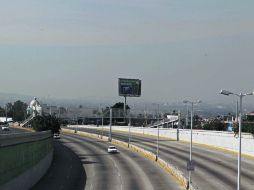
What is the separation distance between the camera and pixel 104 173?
68.3 m

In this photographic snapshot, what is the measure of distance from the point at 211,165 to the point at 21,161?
34.2 m

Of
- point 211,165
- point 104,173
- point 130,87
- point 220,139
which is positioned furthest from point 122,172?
point 130,87

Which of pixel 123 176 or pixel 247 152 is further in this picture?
pixel 247 152

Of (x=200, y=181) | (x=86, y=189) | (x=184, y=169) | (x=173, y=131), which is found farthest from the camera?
(x=173, y=131)

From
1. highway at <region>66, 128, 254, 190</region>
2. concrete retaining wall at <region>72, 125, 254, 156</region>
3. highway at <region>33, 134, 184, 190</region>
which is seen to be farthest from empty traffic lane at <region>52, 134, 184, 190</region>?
concrete retaining wall at <region>72, 125, 254, 156</region>

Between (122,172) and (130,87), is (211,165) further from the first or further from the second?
(130,87)

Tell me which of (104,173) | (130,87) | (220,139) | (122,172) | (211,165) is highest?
(130,87)

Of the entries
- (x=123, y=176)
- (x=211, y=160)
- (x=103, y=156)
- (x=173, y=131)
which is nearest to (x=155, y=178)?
(x=123, y=176)

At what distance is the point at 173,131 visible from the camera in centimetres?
12962

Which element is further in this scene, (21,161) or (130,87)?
(130,87)

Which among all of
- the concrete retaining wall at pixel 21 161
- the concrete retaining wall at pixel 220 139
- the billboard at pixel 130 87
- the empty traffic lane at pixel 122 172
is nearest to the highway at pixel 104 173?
the empty traffic lane at pixel 122 172

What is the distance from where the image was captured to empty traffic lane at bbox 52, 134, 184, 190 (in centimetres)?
5594

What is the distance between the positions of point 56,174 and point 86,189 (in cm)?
1581

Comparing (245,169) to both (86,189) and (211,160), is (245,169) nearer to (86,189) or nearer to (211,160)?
(211,160)
